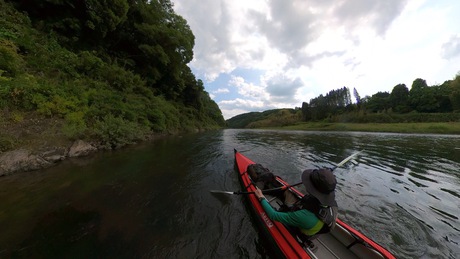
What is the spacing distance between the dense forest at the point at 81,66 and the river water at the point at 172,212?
9.34 ft

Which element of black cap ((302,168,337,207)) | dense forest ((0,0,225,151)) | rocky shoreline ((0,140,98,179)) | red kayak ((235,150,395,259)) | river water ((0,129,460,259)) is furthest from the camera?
dense forest ((0,0,225,151))

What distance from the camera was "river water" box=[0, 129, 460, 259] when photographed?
373 centimetres

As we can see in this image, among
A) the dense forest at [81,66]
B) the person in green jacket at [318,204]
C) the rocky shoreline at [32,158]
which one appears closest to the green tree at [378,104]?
the dense forest at [81,66]

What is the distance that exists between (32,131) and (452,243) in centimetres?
1491

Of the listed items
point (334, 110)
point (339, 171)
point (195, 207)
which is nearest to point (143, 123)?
point (195, 207)

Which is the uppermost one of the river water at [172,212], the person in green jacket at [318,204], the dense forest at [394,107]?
the dense forest at [394,107]

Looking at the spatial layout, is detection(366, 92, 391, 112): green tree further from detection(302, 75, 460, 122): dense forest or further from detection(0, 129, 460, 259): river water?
detection(0, 129, 460, 259): river water

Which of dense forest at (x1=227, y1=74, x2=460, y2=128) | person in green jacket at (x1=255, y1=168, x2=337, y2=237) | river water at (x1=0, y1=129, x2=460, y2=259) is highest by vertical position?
dense forest at (x1=227, y1=74, x2=460, y2=128)

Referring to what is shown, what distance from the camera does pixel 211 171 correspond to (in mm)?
8961

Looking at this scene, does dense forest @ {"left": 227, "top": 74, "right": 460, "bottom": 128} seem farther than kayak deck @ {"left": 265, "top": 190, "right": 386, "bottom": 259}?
Yes

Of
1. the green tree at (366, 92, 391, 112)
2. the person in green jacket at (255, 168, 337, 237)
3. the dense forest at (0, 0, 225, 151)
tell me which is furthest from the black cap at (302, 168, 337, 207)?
the green tree at (366, 92, 391, 112)

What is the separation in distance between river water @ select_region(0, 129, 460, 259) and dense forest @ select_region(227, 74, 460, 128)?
2151 inches

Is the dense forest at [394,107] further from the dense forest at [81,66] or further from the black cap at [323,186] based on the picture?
the black cap at [323,186]

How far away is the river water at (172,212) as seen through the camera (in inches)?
147
